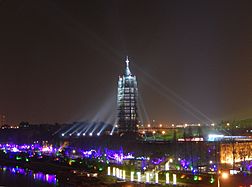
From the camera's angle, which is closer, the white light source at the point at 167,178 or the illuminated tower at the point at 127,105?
the white light source at the point at 167,178

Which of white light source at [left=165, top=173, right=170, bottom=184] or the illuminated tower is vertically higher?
the illuminated tower

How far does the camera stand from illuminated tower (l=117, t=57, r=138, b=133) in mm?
97688

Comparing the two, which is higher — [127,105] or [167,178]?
[127,105]

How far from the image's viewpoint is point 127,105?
98.1 m

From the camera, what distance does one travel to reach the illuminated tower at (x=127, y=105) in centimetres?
9769

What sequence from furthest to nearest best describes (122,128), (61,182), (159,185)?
1. (122,128)
2. (61,182)
3. (159,185)

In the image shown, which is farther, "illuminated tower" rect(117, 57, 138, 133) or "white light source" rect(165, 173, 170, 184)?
"illuminated tower" rect(117, 57, 138, 133)

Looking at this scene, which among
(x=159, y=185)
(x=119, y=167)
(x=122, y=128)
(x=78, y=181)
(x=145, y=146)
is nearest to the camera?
(x=159, y=185)

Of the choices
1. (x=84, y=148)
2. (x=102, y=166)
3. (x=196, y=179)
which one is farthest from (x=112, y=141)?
(x=196, y=179)

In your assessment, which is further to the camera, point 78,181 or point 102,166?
point 102,166

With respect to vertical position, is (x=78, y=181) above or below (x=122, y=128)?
below

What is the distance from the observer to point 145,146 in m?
76.1

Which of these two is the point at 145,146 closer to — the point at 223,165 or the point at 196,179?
the point at 223,165

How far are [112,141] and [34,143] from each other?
136ft
